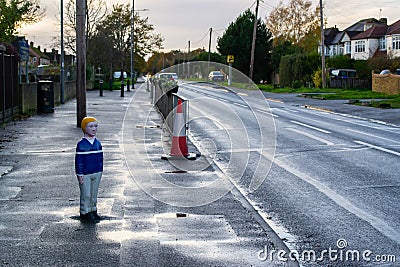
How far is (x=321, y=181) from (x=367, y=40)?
86.3 metres

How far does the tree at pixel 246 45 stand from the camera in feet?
242

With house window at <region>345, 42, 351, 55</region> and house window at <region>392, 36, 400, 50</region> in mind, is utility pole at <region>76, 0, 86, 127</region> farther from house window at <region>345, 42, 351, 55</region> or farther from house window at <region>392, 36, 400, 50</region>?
house window at <region>345, 42, 351, 55</region>

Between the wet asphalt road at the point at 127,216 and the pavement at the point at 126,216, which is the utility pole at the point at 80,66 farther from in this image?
the wet asphalt road at the point at 127,216

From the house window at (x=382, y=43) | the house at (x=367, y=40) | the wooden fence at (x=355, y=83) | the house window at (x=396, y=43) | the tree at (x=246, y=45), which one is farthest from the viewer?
the house window at (x=382, y=43)

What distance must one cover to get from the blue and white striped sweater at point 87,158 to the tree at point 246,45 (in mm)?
66163

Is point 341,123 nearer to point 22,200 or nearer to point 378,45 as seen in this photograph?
point 22,200

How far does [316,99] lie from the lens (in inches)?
1585

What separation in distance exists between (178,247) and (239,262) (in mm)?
760

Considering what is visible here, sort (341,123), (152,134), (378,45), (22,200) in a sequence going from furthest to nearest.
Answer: (378,45) → (341,123) → (152,134) → (22,200)

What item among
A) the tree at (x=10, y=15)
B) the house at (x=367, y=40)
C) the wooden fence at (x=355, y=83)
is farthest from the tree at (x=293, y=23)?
the tree at (x=10, y=15)

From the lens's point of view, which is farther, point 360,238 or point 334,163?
point 334,163

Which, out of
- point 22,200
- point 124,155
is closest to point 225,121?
point 124,155

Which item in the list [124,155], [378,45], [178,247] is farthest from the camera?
[378,45]

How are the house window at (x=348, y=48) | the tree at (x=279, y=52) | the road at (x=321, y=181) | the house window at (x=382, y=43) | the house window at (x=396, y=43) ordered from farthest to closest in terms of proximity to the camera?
the house window at (x=348, y=48)
the house window at (x=382, y=43)
the house window at (x=396, y=43)
the tree at (x=279, y=52)
the road at (x=321, y=181)
